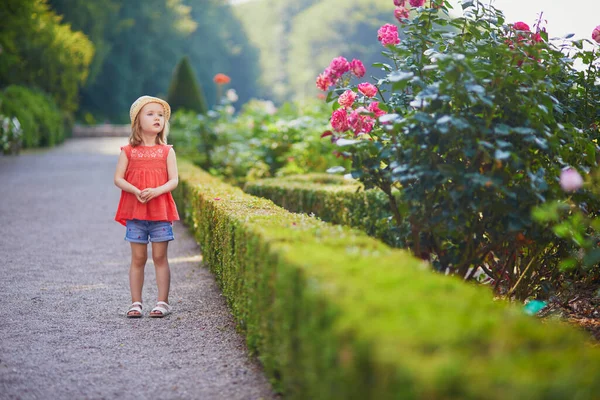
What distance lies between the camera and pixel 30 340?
389cm

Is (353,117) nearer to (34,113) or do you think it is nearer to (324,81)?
(324,81)

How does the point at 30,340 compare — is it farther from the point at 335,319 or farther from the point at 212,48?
the point at 212,48

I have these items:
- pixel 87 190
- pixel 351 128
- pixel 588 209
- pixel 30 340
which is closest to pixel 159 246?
pixel 30 340

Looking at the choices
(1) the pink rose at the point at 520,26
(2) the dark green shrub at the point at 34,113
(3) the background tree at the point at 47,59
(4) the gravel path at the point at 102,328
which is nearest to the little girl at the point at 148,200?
(4) the gravel path at the point at 102,328

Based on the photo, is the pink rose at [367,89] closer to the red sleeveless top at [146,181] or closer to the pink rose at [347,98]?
the pink rose at [347,98]

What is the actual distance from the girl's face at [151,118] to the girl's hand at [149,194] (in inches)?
17.3

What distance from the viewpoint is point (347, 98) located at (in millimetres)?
3801

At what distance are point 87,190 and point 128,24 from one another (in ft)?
89.3

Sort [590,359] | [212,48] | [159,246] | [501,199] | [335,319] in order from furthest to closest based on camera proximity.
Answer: [212,48]
[159,246]
[501,199]
[335,319]
[590,359]

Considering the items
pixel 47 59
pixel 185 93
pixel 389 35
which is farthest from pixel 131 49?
pixel 389 35

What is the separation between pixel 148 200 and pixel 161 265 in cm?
46

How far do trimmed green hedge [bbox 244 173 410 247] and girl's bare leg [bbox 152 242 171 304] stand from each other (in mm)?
1673

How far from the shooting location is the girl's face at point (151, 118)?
4.38 m

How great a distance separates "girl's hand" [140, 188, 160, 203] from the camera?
423 cm
